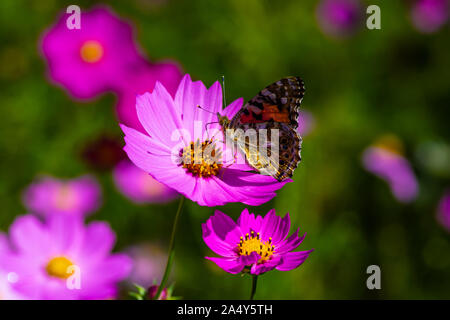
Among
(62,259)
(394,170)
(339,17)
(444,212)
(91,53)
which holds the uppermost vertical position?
(339,17)

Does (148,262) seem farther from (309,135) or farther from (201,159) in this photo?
(201,159)

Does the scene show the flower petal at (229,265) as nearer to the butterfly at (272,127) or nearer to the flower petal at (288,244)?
the flower petal at (288,244)

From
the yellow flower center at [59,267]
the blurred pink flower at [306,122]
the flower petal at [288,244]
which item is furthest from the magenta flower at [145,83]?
the flower petal at [288,244]

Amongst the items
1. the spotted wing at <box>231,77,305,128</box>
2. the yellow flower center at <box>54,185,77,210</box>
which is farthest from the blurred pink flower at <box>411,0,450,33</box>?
the spotted wing at <box>231,77,305,128</box>

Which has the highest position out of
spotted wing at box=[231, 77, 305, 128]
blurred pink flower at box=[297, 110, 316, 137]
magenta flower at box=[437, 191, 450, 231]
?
blurred pink flower at box=[297, 110, 316, 137]

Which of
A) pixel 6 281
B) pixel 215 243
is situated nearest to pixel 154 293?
pixel 215 243

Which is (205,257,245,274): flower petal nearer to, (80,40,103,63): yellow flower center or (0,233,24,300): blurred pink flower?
(0,233,24,300): blurred pink flower
